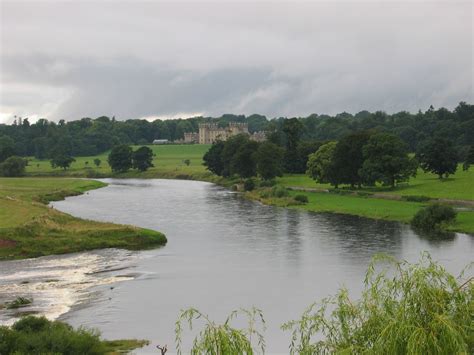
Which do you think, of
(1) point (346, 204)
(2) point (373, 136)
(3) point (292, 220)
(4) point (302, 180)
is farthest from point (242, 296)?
(4) point (302, 180)

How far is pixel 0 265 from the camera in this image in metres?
59.1

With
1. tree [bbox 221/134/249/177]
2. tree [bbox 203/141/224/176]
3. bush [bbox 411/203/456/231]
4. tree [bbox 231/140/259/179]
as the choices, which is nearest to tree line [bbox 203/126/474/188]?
tree [bbox 231/140/259/179]

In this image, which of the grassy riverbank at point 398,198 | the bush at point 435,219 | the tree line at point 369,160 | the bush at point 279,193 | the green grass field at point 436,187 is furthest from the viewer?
the bush at point 279,193

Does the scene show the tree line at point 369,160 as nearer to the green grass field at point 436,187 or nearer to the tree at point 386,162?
the tree at point 386,162

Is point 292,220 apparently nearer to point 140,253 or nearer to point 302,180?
point 140,253

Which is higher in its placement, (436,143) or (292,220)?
(436,143)

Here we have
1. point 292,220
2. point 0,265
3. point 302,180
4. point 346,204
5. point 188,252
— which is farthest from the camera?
point 302,180

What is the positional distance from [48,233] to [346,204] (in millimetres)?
49532

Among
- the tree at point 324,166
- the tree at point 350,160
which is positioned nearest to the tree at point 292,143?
the tree at point 324,166

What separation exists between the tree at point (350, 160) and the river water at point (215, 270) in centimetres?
2782

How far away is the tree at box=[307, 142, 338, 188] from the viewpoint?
123438mm

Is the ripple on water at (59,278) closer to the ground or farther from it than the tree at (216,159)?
closer to the ground

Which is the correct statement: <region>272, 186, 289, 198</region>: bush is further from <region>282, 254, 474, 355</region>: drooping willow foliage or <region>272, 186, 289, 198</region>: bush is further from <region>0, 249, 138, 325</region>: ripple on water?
<region>282, 254, 474, 355</region>: drooping willow foliage

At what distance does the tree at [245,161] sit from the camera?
15311 centimetres
